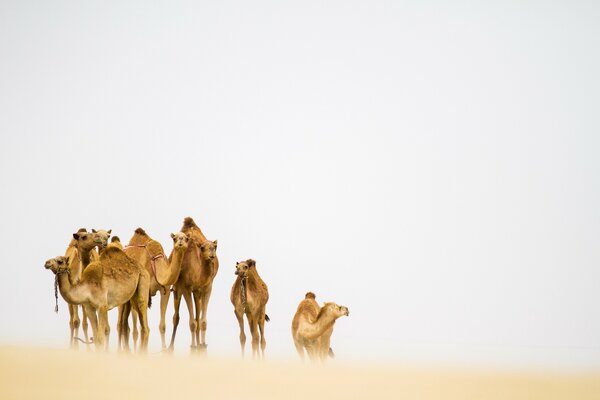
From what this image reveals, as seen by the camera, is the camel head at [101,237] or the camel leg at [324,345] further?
the camel leg at [324,345]

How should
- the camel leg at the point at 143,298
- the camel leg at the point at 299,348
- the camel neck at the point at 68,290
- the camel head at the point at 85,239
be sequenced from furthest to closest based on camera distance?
the camel leg at the point at 299,348 → the camel leg at the point at 143,298 → the camel head at the point at 85,239 → the camel neck at the point at 68,290

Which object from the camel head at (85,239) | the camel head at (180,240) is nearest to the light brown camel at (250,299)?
the camel head at (180,240)

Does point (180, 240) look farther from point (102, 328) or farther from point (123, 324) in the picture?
point (102, 328)

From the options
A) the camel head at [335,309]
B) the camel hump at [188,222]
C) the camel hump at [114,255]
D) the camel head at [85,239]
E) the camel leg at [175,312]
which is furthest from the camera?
the camel head at [335,309]

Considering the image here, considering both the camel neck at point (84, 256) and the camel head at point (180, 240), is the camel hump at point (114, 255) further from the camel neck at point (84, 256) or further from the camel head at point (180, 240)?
the camel head at point (180, 240)

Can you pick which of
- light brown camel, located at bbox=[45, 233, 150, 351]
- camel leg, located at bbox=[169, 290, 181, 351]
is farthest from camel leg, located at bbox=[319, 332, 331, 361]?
light brown camel, located at bbox=[45, 233, 150, 351]

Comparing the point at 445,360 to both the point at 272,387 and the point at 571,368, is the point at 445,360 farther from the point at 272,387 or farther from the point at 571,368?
the point at 272,387

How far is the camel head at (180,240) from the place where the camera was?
910 inches

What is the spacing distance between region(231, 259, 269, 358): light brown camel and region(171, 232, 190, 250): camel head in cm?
220

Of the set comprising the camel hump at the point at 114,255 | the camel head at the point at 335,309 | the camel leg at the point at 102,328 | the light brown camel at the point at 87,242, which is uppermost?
the light brown camel at the point at 87,242

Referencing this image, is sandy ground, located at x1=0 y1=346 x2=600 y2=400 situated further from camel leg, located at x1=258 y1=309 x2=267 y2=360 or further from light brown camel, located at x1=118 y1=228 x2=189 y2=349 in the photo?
camel leg, located at x1=258 y1=309 x2=267 y2=360

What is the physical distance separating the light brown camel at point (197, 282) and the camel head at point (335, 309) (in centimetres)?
→ 306

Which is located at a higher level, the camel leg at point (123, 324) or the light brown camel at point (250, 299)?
the light brown camel at point (250, 299)

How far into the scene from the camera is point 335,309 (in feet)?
85.8
